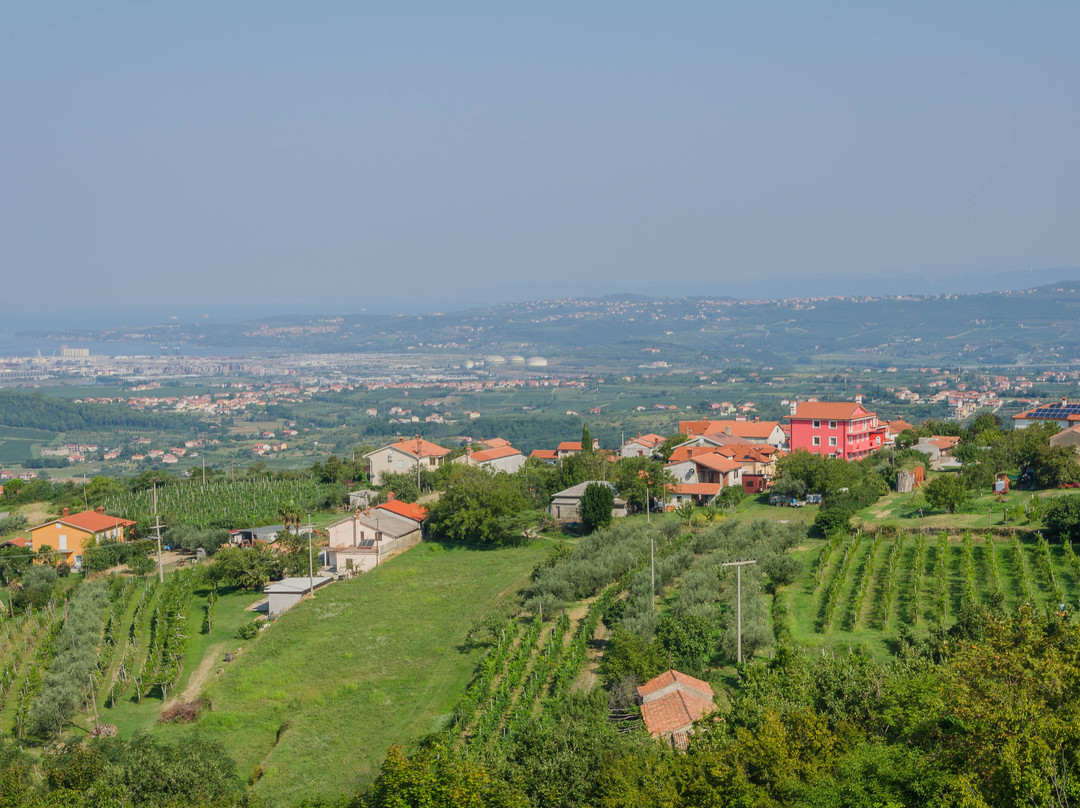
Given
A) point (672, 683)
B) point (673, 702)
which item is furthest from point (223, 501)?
point (673, 702)

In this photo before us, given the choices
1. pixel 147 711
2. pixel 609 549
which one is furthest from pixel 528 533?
pixel 147 711

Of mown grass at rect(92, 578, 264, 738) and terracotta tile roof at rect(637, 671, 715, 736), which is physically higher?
terracotta tile roof at rect(637, 671, 715, 736)

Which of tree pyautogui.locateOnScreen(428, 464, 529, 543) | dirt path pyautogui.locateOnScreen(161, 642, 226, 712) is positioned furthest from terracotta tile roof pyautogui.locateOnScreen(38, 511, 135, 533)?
dirt path pyautogui.locateOnScreen(161, 642, 226, 712)

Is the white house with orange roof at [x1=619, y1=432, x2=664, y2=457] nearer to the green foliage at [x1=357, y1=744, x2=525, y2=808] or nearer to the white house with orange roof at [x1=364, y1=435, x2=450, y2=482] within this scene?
the white house with orange roof at [x1=364, y1=435, x2=450, y2=482]

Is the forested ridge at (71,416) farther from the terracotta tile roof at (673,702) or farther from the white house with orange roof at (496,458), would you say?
the terracotta tile roof at (673,702)

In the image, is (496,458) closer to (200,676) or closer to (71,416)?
(200,676)

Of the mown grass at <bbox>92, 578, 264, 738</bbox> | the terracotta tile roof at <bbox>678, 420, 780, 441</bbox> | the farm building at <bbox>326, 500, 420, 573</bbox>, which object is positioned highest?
the terracotta tile roof at <bbox>678, 420, 780, 441</bbox>

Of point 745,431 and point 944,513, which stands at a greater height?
point 944,513
